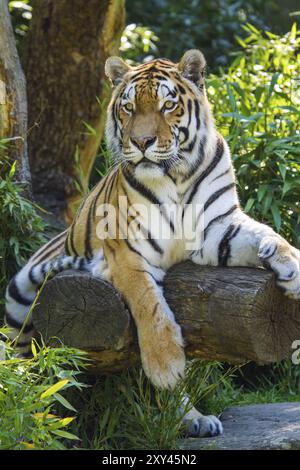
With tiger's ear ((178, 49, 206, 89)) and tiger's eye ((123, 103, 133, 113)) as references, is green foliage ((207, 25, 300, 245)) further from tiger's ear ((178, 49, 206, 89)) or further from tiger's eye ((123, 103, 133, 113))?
tiger's eye ((123, 103, 133, 113))

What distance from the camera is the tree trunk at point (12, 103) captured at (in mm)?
5668

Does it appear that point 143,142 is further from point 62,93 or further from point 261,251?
point 62,93

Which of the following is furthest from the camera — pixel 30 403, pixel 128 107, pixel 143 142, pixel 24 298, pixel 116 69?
pixel 24 298

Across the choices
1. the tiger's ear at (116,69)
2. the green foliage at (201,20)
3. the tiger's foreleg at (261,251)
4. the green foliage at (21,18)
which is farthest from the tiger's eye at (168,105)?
the green foliage at (201,20)

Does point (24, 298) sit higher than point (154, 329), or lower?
lower

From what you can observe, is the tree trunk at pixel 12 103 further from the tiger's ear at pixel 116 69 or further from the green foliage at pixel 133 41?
the green foliage at pixel 133 41

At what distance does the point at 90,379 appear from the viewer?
448cm

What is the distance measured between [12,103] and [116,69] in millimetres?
1298

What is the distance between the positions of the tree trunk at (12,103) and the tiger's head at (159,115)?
1229 millimetres

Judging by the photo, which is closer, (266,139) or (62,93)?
(266,139)

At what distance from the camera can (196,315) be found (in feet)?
12.9

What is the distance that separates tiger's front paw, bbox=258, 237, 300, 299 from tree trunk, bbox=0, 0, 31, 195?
7.14ft

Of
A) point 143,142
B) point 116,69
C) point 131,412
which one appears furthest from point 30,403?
point 116,69

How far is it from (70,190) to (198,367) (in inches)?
94.5
